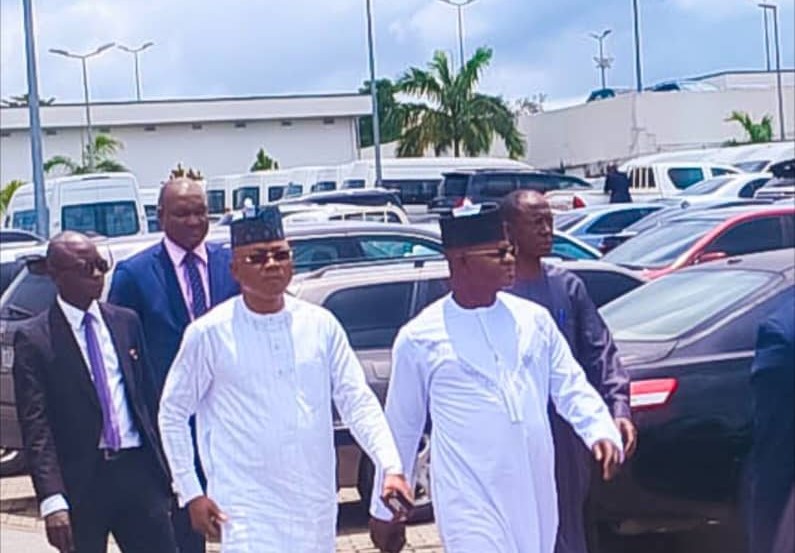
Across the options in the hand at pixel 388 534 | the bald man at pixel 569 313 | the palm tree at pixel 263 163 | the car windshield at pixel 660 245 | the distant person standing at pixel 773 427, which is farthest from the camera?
the palm tree at pixel 263 163

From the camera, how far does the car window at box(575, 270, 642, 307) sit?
10.4 m

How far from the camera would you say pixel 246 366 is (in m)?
5.06

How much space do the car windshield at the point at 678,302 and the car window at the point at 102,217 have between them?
2442 centimetres

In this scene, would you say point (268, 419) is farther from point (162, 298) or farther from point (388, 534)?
point (162, 298)

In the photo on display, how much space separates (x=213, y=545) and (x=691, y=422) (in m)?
2.91

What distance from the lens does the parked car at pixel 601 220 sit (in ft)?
74.6

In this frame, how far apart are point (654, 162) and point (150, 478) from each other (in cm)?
3385

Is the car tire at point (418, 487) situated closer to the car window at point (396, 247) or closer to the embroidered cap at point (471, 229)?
the car window at point (396, 247)

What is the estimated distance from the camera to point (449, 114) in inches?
2066

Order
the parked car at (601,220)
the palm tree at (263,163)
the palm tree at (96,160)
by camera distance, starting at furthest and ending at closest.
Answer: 1. the palm tree at (263,163)
2. the palm tree at (96,160)
3. the parked car at (601,220)

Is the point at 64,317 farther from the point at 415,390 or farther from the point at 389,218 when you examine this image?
the point at 389,218

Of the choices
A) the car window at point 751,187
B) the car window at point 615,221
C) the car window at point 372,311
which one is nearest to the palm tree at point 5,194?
the car window at point 751,187

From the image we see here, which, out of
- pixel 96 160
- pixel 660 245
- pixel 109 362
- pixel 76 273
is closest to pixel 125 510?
pixel 109 362

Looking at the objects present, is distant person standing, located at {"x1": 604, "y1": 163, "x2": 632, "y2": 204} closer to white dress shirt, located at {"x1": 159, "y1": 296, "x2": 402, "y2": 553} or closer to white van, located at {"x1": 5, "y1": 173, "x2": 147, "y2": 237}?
white van, located at {"x1": 5, "y1": 173, "x2": 147, "y2": 237}
